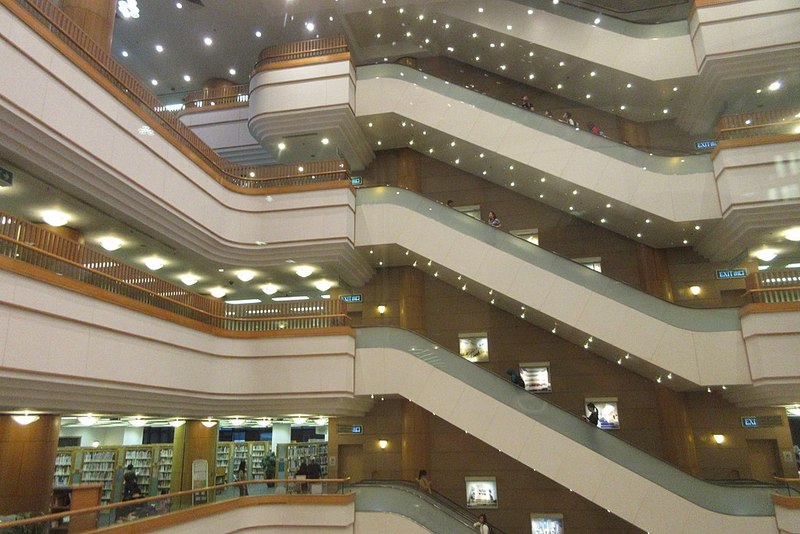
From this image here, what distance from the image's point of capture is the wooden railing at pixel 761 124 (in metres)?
12.5

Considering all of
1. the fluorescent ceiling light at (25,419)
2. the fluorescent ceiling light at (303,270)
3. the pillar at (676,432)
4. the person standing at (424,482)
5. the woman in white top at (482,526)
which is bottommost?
the woman in white top at (482,526)

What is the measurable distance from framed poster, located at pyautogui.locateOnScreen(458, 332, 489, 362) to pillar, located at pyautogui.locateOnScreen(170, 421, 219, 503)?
7831 mm

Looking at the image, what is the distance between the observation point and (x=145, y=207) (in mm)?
11938

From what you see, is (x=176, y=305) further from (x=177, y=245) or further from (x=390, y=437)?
(x=390, y=437)

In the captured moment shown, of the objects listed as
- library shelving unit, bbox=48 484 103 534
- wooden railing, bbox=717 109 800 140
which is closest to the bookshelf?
library shelving unit, bbox=48 484 103 534

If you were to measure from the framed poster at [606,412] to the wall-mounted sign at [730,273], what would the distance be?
4.55m

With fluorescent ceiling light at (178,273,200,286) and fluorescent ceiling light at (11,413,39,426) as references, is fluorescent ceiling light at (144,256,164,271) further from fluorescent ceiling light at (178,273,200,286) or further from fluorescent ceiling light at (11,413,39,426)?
fluorescent ceiling light at (11,413,39,426)

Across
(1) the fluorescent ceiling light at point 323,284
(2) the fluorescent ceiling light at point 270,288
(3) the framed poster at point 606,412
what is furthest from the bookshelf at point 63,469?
(3) the framed poster at point 606,412

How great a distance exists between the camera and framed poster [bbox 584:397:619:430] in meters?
15.0

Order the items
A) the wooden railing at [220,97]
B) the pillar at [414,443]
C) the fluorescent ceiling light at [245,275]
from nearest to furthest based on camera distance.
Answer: the pillar at [414,443] < the fluorescent ceiling light at [245,275] < the wooden railing at [220,97]

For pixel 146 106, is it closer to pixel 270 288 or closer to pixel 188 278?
pixel 188 278

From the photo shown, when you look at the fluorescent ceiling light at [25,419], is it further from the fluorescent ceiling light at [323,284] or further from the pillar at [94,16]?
the fluorescent ceiling light at [323,284]

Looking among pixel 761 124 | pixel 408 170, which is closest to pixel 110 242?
pixel 408 170

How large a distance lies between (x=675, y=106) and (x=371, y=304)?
429 inches
